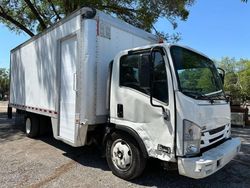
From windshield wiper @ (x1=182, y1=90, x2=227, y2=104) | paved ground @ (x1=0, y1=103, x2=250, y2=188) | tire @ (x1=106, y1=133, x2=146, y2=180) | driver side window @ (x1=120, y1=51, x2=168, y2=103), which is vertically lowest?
paved ground @ (x1=0, y1=103, x2=250, y2=188)

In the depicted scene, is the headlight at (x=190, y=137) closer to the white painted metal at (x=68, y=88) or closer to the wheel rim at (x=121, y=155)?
the wheel rim at (x=121, y=155)

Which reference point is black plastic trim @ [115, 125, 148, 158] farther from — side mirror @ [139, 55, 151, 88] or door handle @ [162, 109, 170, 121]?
side mirror @ [139, 55, 151, 88]

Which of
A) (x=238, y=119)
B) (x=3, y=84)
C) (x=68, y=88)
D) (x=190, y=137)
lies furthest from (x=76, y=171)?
(x=3, y=84)

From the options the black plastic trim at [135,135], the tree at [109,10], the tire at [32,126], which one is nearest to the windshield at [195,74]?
the black plastic trim at [135,135]

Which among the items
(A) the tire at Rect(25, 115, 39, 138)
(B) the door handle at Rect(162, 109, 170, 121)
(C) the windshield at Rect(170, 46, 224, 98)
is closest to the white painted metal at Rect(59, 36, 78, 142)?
(B) the door handle at Rect(162, 109, 170, 121)

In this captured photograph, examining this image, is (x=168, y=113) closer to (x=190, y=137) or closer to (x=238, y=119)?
(x=190, y=137)

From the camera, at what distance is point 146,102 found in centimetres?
525

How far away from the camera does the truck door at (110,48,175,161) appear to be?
494 cm

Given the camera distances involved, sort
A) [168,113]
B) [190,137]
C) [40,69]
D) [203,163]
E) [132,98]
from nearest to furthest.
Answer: [203,163] → [190,137] → [168,113] → [132,98] → [40,69]

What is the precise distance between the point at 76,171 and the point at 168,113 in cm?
246

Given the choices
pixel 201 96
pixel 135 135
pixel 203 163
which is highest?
pixel 201 96

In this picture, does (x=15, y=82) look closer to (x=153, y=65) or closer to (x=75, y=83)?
(x=75, y=83)

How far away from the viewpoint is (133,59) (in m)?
5.64

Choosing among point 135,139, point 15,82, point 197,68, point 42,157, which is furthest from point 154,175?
point 15,82
